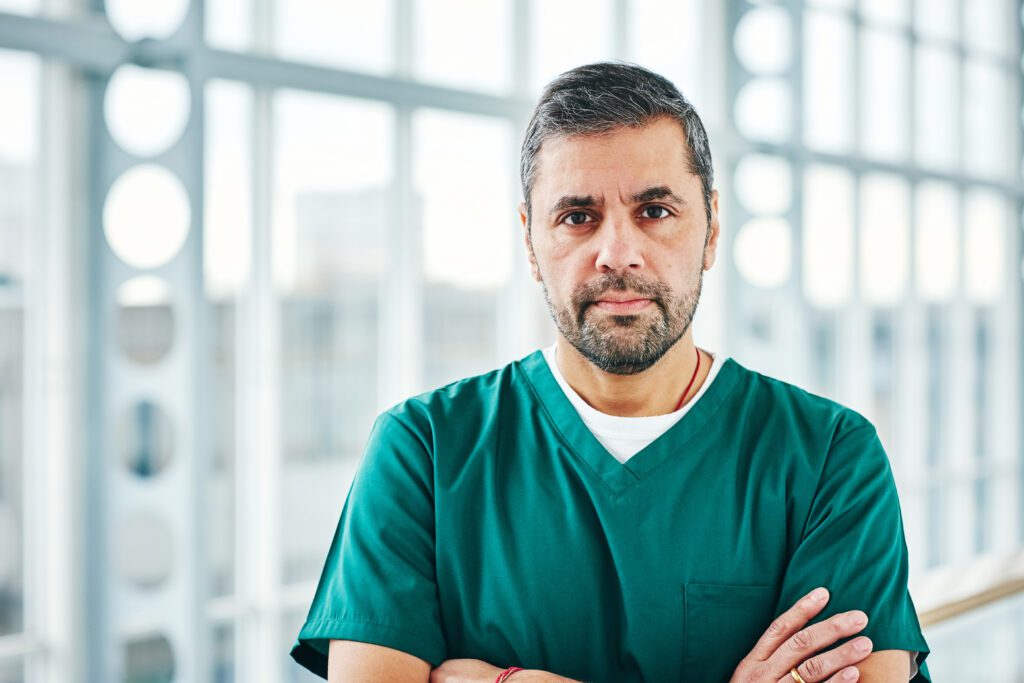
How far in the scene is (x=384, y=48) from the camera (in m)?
2.87

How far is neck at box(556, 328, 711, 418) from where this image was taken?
133 cm

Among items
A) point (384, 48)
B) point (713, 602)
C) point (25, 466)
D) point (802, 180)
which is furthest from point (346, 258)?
point (713, 602)

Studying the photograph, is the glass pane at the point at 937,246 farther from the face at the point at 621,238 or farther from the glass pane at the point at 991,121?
the face at the point at 621,238

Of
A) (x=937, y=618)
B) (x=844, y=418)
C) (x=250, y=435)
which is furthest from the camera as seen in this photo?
(x=937, y=618)

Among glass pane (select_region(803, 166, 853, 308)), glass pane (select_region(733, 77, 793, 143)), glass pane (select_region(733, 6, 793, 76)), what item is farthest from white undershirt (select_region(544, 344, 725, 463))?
glass pane (select_region(803, 166, 853, 308))

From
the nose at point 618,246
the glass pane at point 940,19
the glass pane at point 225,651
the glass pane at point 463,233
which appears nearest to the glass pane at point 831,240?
the glass pane at point 940,19

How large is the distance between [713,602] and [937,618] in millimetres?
2380

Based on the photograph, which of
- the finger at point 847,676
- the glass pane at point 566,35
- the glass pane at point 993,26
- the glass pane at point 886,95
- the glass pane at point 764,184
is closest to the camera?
the finger at point 847,676

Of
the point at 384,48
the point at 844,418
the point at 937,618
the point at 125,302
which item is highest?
the point at 384,48

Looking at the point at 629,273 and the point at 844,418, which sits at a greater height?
the point at 629,273

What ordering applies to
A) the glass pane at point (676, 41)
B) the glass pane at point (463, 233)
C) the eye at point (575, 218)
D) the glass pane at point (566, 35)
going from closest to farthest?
1. the eye at point (575, 218)
2. the glass pane at point (463, 233)
3. the glass pane at point (566, 35)
4. the glass pane at point (676, 41)

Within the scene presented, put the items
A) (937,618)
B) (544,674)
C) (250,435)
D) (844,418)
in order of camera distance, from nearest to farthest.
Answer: (544,674), (844,418), (250,435), (937,618)

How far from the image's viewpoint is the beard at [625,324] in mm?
1241

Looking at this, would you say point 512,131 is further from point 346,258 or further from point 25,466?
point 25,466
